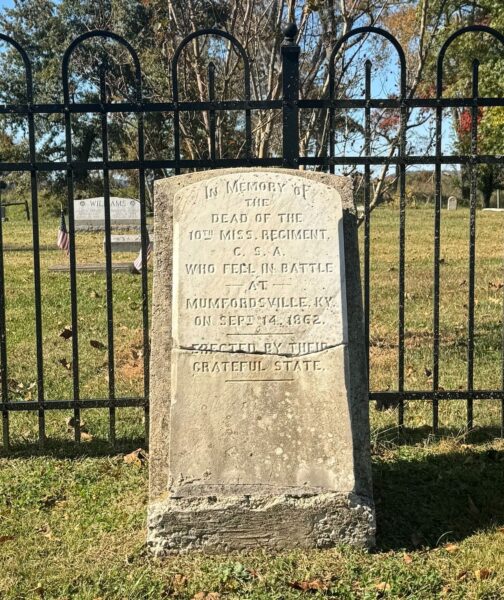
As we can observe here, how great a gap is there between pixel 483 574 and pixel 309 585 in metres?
0.71

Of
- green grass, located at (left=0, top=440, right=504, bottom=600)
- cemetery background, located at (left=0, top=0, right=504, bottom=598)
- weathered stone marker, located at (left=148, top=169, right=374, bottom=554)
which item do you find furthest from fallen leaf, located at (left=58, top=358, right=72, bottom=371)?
weathered stone marker, located at (left=148, top=169, right=374, bottom=554)

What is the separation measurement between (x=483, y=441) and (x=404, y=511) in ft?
3.62

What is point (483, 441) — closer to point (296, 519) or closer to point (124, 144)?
point (296, 519)

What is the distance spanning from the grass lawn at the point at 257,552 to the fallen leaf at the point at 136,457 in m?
0.04

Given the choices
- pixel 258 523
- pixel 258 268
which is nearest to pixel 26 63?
pixel 258 268

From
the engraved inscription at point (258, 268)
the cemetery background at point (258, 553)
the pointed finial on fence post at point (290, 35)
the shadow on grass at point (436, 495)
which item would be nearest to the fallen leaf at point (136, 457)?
the cemetery background at point (258, 553)

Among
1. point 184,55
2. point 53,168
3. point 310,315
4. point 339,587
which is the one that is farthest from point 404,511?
point 184,55

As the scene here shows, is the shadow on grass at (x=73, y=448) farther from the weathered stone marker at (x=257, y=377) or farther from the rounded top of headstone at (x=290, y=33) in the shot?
the rounded top of headstone at (x=290, y=33)

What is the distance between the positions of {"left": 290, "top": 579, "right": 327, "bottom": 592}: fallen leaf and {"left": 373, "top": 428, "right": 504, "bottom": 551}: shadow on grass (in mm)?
427

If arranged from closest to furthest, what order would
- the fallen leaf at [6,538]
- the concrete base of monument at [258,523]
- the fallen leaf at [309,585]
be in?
the fallen leaf at [309,585] → the concrete base of monument at [258,523] → the fallen leaf at [6,538]

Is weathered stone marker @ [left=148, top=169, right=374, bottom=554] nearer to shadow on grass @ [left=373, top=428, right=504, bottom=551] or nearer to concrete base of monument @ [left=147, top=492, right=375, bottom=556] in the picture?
concrete base of monument @ [left=147, top=492, right=375, bottom=556]

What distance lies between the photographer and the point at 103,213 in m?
17.2

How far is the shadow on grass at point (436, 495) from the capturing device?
3.29 m

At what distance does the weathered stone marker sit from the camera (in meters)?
3.10
